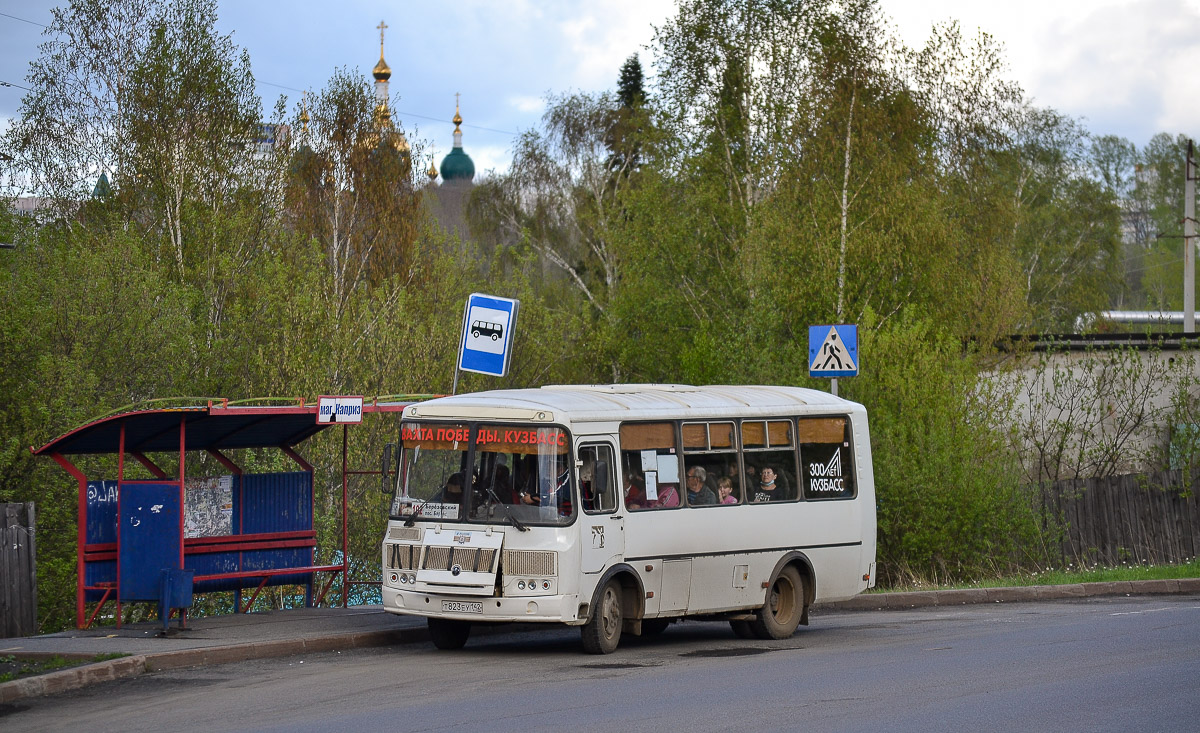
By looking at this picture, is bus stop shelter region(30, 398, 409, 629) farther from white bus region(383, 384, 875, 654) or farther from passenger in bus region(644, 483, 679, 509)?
passenger in bus region(644, 483, 679, 509)

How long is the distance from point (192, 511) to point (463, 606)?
4.37m

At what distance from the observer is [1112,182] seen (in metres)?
81.2

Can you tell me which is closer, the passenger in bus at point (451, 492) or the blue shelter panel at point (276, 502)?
the passenger in bus at point (451, 492)

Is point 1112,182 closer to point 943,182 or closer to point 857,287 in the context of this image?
point 943,182

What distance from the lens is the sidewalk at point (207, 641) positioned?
1186 cm

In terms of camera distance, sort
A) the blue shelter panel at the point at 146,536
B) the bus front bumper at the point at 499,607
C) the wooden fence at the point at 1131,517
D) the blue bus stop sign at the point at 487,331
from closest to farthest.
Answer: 1. the bus front bumper at the point at 499,607
2. the blue shelter panel at the point at 146,536
3. the blue bus stop sign at the point at 487,331
4. the wooden fence at the point at 1131,517

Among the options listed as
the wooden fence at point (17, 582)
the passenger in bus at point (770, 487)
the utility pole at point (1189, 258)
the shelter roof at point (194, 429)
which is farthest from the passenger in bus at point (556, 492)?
the utility pole at point (1189, 258)

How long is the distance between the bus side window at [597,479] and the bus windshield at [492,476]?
0.70 ft

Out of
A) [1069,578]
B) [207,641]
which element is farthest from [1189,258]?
[207,641]

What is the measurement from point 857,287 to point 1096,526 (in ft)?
28.4

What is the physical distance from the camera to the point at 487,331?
54.5 ft

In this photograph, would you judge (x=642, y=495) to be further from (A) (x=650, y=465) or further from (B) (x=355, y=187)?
(B) (x=355, y=187)

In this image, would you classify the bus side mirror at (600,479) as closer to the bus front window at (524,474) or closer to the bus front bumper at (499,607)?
the bus front window at (524,474)

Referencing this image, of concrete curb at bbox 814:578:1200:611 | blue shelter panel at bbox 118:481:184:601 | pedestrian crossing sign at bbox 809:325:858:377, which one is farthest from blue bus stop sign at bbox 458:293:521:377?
concrete curb at bbox 814:578:1200:611
